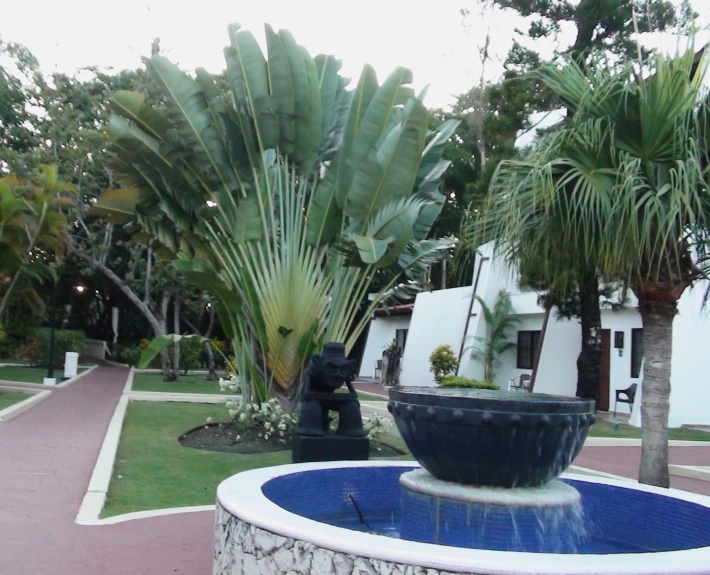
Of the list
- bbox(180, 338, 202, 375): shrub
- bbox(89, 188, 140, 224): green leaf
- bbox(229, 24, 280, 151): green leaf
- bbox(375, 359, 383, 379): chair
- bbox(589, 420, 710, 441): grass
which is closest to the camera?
bbox(229, 24, 280, 151): green leaf

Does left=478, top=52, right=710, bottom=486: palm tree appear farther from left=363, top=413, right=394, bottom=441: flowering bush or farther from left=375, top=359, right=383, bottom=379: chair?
left=375, top=359, right=383, bottom=379: chair

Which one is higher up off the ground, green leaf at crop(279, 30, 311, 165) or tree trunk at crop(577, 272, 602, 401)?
green leaf at crop(279, 30, 311, 165)

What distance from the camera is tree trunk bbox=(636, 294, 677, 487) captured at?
28.4 feet

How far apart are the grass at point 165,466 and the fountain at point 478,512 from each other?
299 cm

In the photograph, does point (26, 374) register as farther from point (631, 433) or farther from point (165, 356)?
point (631, 433)

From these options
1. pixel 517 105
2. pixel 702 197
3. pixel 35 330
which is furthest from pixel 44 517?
pixel 35 330

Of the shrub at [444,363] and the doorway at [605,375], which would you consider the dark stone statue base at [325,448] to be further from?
the shrub at [444,363]

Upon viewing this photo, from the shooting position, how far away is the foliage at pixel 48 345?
32906 mm

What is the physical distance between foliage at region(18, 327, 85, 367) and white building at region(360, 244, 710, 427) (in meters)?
13.9

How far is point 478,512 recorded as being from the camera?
461cm

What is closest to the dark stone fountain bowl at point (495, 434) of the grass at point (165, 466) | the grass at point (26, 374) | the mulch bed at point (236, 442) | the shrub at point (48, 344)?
the grass at point (165, 466)

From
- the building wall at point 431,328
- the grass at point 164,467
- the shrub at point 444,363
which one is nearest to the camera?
the grass at point 164,467

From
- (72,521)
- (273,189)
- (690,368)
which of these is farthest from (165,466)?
(690,368)

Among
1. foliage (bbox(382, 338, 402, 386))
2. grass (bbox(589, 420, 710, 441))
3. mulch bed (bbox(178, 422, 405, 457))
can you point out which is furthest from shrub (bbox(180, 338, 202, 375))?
mulch bed (bbox(178, 422, 405, 457))
